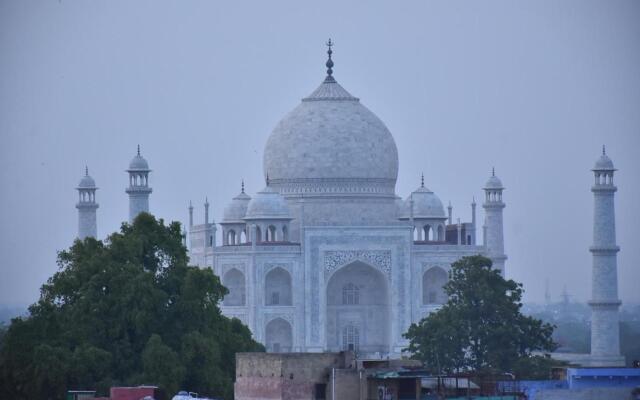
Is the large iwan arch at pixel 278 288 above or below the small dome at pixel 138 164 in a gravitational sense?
below

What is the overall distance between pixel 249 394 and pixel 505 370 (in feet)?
41.3

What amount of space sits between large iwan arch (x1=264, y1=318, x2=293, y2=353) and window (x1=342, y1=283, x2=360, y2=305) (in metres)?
2.04

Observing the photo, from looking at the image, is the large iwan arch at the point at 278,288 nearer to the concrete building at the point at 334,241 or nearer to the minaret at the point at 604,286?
the concrete building at the point at 334,241

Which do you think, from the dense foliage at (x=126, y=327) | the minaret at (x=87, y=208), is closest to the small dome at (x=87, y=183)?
the minaret at (x=87, y=208)

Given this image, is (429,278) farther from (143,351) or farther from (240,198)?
(143,351)

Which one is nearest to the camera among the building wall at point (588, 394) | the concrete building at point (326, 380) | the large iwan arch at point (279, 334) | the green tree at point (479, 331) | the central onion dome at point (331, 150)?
the building wall at point (588, 394)

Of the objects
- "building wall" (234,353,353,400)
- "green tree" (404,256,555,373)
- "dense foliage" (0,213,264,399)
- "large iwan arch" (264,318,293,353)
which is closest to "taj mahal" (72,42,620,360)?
"large iwan arch" (264,318,293,353)

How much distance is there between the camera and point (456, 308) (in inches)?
1933

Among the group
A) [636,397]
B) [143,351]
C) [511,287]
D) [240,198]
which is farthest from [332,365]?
[240,198]

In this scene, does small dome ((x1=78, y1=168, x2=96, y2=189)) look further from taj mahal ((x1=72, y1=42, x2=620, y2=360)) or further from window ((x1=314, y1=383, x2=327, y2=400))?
window ((x1=314, y1=383, x2=327, y2=400))

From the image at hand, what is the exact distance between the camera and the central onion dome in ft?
204

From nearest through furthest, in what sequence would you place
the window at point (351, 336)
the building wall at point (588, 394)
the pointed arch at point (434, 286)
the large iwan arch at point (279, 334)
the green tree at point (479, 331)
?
the building wall at point (588, 394) < the green tree at point (479, 331) < the large iwan arch at point (279, 334) < the window at point (351, 336) < the pointed arch at point (434, 286)

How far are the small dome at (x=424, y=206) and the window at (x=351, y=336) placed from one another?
11.6ft

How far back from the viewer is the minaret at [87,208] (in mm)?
61188
